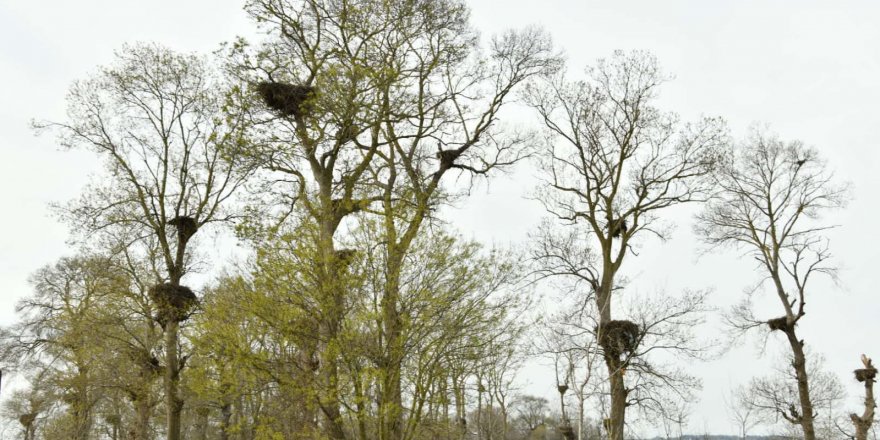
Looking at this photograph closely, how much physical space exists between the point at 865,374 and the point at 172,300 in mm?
14803

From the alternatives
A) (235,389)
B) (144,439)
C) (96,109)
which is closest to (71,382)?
(144,439)

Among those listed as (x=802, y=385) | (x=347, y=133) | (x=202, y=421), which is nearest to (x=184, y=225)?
(x=347, y=133)

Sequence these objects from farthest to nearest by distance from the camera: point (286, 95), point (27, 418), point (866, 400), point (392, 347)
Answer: point (27, 418)
point (866, 400)
point (286, 95)
point (392, 347)

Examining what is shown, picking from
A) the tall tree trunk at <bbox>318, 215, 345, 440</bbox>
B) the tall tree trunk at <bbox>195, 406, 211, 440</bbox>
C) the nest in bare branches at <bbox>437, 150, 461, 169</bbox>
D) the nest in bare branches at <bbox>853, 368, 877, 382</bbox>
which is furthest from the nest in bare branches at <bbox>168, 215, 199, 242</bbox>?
the nest in bare branches at <bbox>853, 368, 877, 382</bbox>

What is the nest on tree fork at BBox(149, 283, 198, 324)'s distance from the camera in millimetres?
13422

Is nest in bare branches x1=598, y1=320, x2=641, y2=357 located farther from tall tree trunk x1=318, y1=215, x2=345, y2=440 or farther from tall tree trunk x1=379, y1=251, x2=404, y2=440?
tall tree trunk x1=318, y1=215, x2=345, y2=440

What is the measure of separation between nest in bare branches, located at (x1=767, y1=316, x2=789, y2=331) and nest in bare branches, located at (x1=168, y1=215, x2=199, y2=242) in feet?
44.6

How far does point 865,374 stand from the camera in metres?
15.0

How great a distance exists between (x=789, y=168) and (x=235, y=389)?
1469cm

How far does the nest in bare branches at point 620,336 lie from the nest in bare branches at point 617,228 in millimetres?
1859

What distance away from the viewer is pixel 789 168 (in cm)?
1744

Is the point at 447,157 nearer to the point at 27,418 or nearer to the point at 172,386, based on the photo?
the point at 172,386

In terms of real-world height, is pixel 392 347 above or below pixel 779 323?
below

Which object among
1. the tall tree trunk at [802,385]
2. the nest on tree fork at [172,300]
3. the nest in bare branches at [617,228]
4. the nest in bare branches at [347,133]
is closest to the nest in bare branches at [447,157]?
the nest in bare branches at [347,133]
